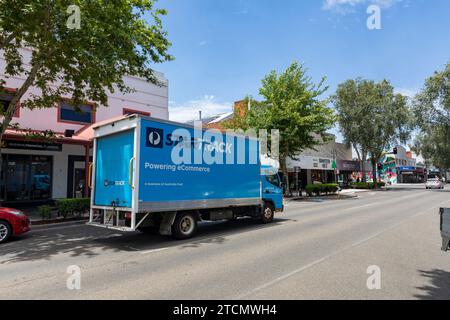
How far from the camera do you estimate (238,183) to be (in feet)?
37.0

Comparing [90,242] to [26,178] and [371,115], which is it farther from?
[371,115]

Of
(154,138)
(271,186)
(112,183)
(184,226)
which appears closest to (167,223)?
(184,226)

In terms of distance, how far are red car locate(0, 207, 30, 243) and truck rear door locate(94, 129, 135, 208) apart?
7.60 feet

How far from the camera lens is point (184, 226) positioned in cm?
976

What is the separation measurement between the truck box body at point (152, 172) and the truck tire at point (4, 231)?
98.3 inches

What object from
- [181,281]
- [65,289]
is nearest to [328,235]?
[181,281]

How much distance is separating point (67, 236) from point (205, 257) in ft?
18.6

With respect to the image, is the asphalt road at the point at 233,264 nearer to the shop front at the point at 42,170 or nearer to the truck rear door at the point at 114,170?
the truck rear door at the point at 114,170

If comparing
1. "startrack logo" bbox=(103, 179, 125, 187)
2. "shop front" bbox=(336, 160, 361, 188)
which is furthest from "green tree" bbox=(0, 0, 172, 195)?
"shop front" bbox=(336, 160, 361, 188)

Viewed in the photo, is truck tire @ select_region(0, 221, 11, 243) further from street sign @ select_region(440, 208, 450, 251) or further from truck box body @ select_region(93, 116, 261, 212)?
street sign @ select_region(440, 208, 450, 251)

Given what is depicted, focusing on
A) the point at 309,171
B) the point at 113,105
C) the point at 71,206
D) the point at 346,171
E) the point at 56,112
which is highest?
the point at 113,105

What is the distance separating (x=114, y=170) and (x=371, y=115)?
42759mm

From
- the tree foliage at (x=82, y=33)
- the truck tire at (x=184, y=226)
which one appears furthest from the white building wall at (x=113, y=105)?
the truck tire at (x=184, y=226)
